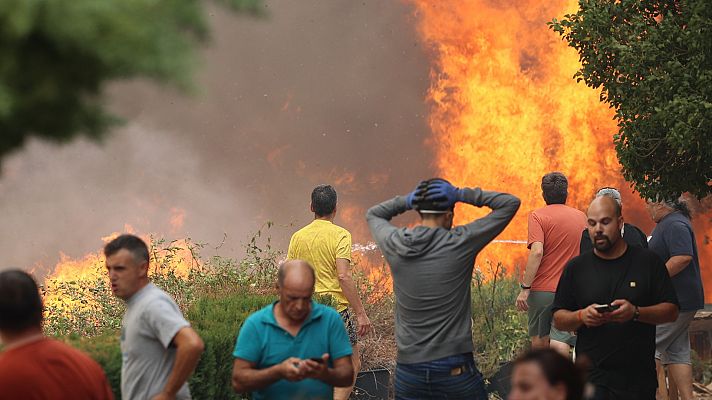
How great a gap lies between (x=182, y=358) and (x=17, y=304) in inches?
41.4

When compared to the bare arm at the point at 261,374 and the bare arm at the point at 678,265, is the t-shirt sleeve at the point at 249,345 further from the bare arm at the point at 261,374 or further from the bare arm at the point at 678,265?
the bare arm at the point at 678,265

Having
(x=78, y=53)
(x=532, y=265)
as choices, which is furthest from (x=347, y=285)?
(x=78, y=53)

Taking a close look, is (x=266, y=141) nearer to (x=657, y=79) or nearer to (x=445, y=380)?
(x=657, y=79)

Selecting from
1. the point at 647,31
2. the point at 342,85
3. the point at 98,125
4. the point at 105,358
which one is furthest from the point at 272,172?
the point at 98,125

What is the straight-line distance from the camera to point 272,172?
60.3 feet

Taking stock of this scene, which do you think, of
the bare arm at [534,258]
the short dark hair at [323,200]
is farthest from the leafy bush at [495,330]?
the short dark hair at [323,200]

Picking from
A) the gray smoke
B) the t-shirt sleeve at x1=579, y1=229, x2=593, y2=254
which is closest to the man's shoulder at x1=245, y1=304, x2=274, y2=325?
the t-shirt sleeve at x1=579, y1=229, x2=593, y2=254

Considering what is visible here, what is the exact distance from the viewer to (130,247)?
546 centimetres

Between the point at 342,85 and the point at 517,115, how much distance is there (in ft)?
10.5

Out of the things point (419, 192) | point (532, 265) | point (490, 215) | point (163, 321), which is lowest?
point (163, 321)

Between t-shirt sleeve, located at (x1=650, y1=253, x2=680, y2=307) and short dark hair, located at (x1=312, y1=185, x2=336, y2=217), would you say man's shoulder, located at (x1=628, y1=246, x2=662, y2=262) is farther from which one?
short dark hair, located at (x1=312, y1=185, x2=336, y2=217)

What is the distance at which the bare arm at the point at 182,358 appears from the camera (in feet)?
16.9

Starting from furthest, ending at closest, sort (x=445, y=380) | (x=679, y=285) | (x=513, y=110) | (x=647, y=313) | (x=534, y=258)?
(x=513, y=110)
(x=534, y=258)
(x=679, y=285)
(x=647, y=313)
(x=445, y=380)

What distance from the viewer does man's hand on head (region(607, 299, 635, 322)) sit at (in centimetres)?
596
